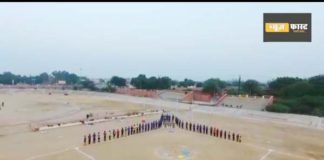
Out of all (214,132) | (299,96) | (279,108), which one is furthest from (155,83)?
(214,132)

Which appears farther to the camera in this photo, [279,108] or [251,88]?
[251,88]

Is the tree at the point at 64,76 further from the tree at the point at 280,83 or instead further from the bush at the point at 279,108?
the bush at the point at 279,108

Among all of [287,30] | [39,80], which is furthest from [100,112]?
[39,80]

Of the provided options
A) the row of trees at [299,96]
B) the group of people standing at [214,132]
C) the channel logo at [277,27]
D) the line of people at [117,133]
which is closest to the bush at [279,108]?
the row of trees at [299,96]

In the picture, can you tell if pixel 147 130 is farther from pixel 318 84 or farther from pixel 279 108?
pixel 318 84

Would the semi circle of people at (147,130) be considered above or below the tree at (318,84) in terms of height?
below

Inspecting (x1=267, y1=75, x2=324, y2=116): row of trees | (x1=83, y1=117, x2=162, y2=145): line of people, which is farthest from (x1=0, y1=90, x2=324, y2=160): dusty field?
(x1=267, y1=75, x2=324, y2=116): row of trees

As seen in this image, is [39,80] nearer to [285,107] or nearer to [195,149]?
[285,107]

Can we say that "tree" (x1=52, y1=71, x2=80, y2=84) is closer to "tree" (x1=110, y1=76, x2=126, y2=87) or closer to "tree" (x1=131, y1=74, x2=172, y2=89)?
"tree" (x1=110, y1=76, x2=126, y2=87)
